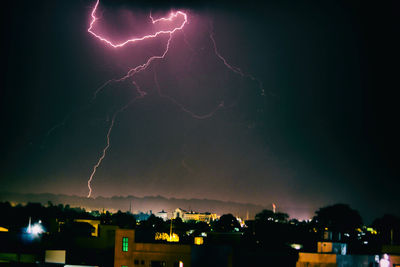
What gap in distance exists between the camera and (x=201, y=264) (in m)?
18.3

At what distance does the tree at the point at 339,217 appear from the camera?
73.8 metres

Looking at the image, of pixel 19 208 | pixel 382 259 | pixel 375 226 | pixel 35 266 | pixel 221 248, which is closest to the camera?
pixel 35 266

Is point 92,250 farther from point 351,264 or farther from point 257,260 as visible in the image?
point 351,264

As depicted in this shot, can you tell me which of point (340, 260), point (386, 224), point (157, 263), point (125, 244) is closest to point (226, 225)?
point (386, 224)

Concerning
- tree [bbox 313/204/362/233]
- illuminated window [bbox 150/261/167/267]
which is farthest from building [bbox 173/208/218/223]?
illuminated window [bbox 150/261/167/267]

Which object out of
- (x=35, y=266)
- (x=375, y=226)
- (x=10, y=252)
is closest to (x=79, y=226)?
(x=10, y=252)

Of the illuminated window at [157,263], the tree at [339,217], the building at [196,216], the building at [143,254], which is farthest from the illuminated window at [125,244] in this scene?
the building at [196,216]

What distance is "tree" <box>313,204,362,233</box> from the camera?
73.8m

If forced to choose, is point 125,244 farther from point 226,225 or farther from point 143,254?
point 226,225

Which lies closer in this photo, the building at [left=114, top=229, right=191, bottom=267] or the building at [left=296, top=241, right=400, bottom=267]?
the building at [left=296, top=241, right=400, bottom=267]

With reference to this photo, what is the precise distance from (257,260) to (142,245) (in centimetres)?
399

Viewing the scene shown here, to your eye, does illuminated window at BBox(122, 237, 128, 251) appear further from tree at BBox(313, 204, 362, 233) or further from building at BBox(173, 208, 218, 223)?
building at BBox(173, 208, 218, 223)

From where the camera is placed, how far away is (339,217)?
7656cm

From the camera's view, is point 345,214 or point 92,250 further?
point 345,214
